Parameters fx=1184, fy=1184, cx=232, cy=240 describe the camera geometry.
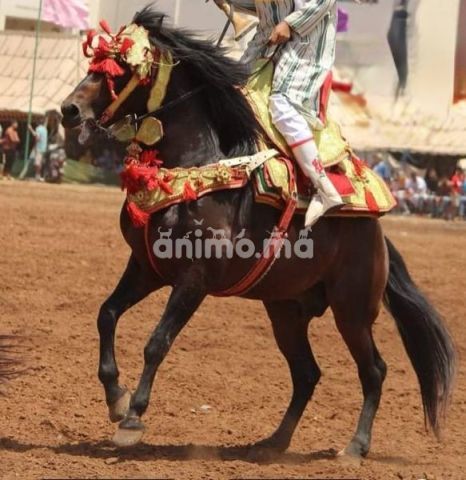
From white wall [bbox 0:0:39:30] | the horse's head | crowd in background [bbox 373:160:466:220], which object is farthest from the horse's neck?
white wall [bbox 0:0:39:30]

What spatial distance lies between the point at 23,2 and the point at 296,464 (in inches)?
1180

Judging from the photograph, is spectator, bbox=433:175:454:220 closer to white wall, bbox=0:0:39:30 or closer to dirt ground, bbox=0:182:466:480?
dirt ground, bbox=0:182:466:480

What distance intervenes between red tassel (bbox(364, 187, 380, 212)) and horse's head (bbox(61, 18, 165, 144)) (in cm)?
149

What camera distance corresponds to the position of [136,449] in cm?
651

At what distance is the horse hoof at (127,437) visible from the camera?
6.12m

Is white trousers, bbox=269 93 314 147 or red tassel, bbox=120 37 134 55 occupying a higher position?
red tassel, bbox=120 37 134 55

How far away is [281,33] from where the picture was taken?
6734 millimetres

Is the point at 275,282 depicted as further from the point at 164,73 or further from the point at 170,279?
the point at 164,73

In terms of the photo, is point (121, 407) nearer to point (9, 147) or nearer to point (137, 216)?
point (137, 216)

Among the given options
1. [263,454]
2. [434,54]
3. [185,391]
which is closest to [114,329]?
[263,454]

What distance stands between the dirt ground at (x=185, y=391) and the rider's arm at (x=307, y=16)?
2.48 m

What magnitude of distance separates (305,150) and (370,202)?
0.63 meters

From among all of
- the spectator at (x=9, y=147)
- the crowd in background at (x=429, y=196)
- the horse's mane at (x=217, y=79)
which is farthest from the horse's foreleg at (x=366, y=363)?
the spectator at (x=9, y=147)

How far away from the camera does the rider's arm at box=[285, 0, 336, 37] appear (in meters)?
6.77
